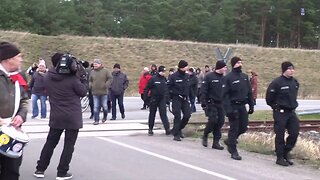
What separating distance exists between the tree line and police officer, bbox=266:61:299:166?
59584mm

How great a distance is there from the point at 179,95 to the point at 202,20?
6668 centimetres

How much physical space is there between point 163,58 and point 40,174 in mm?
36495

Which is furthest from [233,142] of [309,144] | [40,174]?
[40,174]

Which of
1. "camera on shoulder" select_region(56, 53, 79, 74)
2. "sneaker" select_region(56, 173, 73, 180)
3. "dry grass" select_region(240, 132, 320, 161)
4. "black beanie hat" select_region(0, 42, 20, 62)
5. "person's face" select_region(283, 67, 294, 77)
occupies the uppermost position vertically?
"black beanie hat" select_region(0, 42, 20, 62)

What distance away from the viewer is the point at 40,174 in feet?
26.0

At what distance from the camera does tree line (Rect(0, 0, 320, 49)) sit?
74.7 meters

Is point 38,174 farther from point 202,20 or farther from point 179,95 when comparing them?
point 202,20

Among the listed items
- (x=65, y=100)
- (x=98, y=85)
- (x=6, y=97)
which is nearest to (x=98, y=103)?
(x=98, y=85)

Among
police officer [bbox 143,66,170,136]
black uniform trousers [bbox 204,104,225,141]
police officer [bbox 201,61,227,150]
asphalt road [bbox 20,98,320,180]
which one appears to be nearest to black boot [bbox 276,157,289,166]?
asphalt road [bbox 20,98,320,180]

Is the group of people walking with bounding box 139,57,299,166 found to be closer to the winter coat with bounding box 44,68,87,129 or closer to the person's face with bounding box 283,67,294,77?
the person's face with bounding box 283,67,294,77

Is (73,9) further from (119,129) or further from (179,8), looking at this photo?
(119,129)

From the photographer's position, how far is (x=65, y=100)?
25.8 feet

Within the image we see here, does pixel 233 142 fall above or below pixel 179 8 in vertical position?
below

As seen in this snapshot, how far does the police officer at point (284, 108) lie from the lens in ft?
31.8
